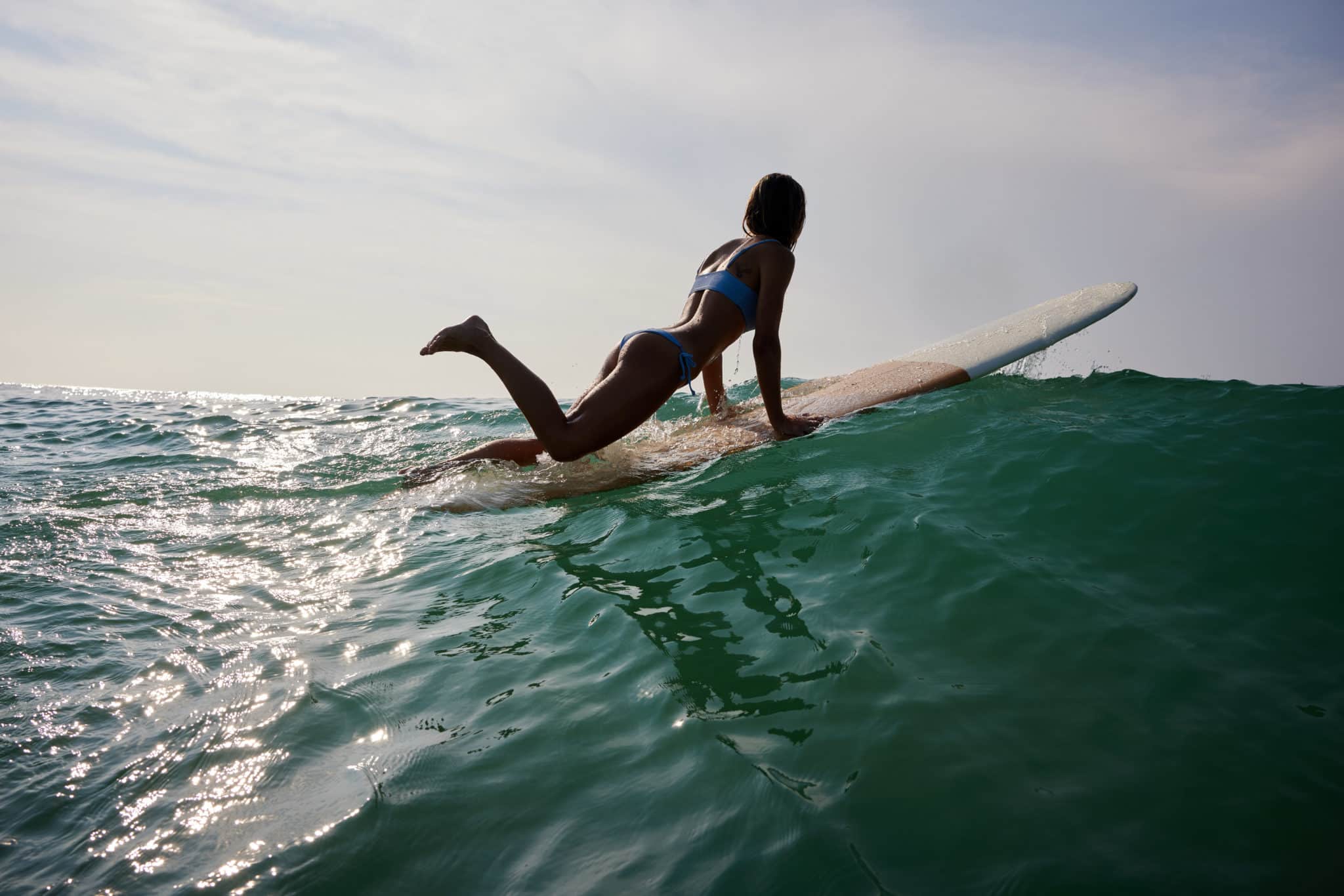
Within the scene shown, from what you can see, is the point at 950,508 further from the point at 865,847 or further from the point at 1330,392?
the point at 1330,392

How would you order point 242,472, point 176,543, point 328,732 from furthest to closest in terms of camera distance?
point 242,472, point 176,543, point 328,732

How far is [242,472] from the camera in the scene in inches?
215

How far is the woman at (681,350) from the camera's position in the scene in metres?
4.02

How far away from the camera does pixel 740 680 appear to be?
6.94 feet

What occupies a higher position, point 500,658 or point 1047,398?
point 1047,398

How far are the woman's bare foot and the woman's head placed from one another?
174 centimetres

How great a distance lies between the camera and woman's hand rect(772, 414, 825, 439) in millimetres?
4539

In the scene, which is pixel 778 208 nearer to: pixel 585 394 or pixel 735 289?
pixel 735 289

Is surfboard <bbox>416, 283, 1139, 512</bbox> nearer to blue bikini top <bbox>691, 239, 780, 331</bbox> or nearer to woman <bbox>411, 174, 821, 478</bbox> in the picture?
woman <bbox>411, 174, 821, 478</bbox>

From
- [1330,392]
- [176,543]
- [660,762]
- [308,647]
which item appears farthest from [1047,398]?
[176,543]

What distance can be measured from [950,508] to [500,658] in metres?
2.01

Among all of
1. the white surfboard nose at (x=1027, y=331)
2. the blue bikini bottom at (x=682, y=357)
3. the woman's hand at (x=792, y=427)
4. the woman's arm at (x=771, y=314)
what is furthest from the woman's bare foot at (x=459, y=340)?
the white surfboard nose at (x=1027, y=331)

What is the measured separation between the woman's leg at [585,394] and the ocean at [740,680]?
1.23ft

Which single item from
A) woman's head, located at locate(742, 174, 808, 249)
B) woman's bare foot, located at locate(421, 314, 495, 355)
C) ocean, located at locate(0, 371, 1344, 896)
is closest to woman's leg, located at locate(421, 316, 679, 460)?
woman's bare foot, located at locate(421, 314, 495, 355)
